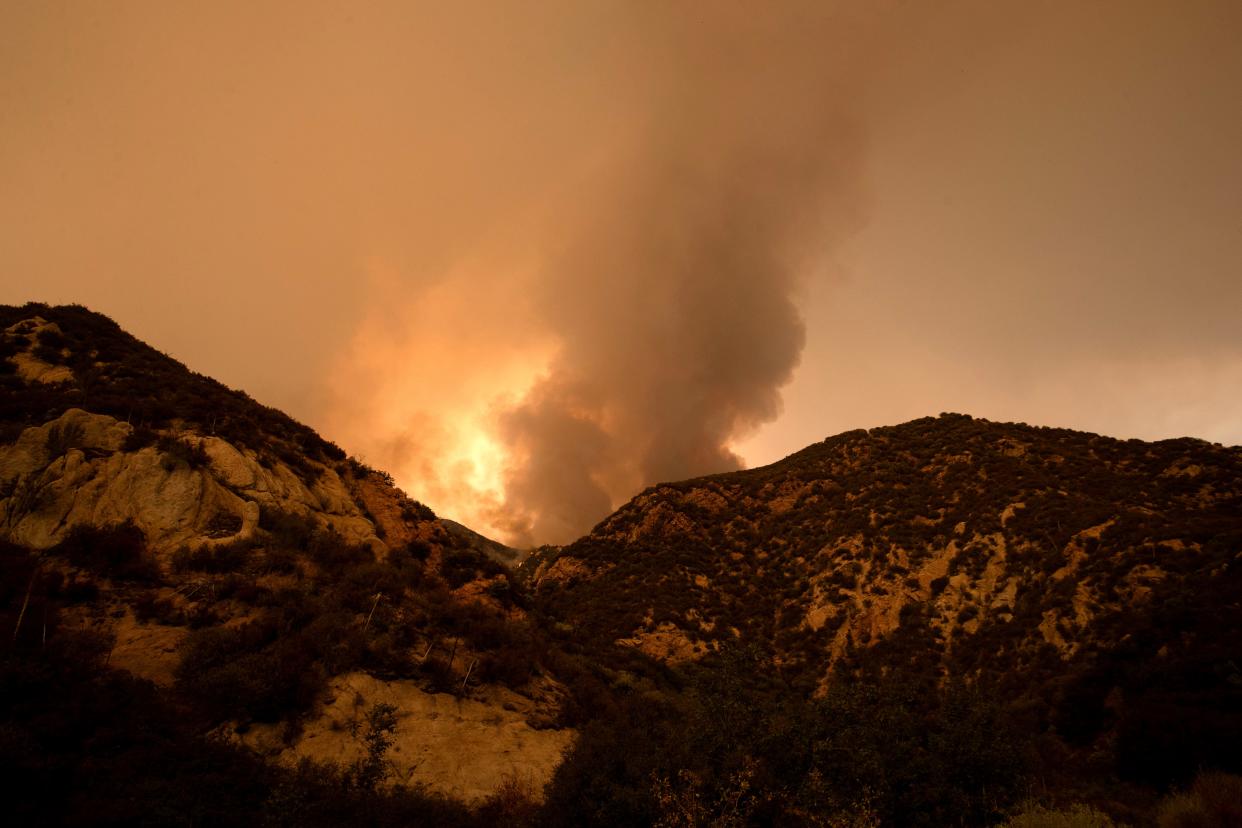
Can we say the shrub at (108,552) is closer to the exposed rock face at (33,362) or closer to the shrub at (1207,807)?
the exposed rock face at (33,362)

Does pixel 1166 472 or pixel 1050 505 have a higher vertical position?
pixel 1166 472

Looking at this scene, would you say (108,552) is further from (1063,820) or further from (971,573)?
(971,573)

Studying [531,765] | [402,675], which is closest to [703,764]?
[531,765]

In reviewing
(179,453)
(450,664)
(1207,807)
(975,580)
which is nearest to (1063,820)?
(1207,807)

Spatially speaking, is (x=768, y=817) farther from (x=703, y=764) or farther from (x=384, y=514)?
(x=384, y=514)

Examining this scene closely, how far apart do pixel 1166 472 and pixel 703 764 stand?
5171cm

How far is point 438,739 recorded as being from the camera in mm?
18094

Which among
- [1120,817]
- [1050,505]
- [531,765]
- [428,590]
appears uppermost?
[1050,505]

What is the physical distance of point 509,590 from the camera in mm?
32156

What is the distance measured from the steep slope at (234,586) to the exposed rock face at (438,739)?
6cm

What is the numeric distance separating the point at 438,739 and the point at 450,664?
3753mm

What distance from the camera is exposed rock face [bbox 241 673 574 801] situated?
623 inches

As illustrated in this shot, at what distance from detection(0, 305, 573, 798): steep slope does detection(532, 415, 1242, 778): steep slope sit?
2042 cm

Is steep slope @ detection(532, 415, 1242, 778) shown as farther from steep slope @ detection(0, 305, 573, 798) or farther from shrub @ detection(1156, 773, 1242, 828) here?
steep slope @ detection(0, 305, 573, 798)
